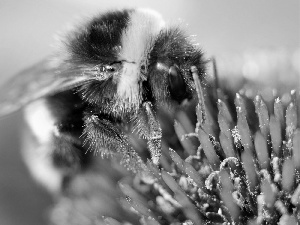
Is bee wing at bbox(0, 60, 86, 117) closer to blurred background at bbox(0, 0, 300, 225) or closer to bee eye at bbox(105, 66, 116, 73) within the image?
bee eye at bbox(105, 66, 116, 73)

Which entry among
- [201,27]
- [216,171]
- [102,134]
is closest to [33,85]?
[102,134]

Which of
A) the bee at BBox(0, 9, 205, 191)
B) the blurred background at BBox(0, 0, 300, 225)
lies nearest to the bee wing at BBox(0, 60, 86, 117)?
the bee at BBox(0, 9, 205, 191)

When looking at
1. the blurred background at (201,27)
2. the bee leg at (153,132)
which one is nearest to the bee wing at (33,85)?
the bee leg at (153,132)

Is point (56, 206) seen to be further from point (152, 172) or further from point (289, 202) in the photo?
point (289, 202)

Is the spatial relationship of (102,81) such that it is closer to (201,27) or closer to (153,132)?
(153,132)

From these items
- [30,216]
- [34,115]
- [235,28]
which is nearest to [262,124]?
[34,115]

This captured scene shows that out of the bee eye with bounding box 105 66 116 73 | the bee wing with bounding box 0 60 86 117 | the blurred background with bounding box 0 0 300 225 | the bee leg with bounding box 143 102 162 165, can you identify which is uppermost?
the blurred background with bounding box 0 0 300 225

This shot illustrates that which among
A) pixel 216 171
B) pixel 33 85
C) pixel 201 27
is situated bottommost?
pixel 216 171
